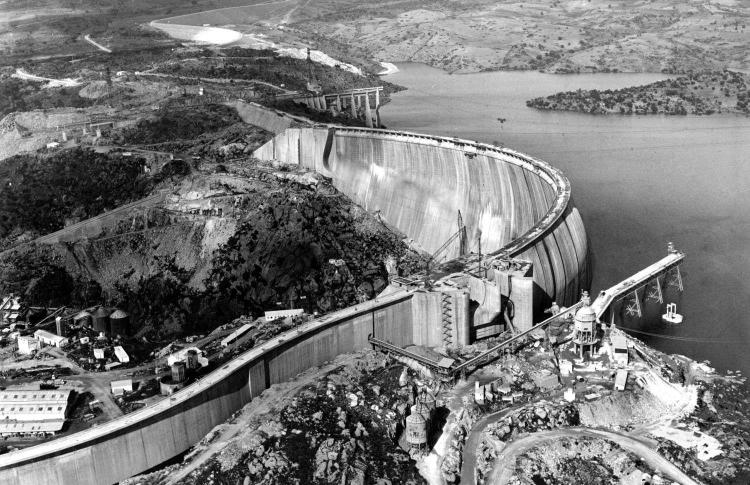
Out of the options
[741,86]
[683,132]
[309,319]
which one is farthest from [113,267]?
[741,86]

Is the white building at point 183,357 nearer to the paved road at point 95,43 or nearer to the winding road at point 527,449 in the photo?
the winding road at point 527,449

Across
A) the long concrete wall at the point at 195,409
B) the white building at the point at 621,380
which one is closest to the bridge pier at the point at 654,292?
the white building at the point at 621,380

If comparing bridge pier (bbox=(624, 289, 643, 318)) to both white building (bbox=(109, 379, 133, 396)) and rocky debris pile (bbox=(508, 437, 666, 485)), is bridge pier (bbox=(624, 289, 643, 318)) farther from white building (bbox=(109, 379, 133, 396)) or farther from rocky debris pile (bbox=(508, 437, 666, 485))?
white building (bbox=(109, 379, 133, 396))

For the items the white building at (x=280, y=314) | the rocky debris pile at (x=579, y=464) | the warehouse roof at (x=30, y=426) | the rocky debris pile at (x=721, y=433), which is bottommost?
the white building at (x=280, y=314)

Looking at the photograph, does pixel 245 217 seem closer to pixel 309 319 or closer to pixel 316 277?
pixel 316 277

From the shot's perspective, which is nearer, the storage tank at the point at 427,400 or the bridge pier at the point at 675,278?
the storage tank at the point at 427,400
